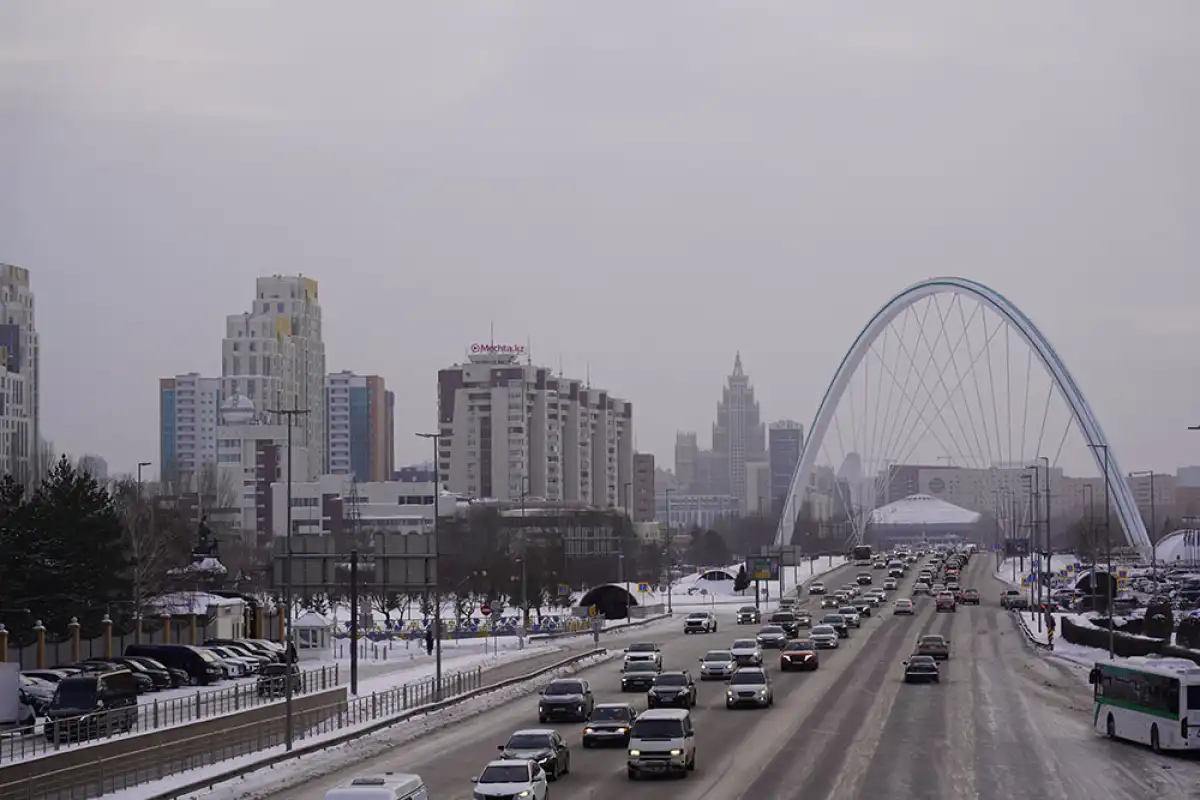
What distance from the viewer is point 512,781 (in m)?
29.1

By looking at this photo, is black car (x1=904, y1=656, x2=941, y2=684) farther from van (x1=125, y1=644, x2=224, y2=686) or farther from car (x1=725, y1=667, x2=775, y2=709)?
van (x1=125, y1=644, x2=224, y2=686)

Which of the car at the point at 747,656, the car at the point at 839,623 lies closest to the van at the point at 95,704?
the car at the point at 747,656

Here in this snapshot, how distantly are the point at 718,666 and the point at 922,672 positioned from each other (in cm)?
768

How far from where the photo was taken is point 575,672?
67.6m

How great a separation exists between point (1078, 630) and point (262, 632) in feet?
140

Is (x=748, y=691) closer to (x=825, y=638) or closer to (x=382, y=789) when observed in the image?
(x=382, y=789)

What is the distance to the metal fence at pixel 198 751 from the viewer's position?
3093 cm

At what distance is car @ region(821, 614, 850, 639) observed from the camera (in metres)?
87.2

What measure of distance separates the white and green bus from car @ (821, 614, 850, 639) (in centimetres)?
4289

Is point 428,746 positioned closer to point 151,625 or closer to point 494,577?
point 151,625

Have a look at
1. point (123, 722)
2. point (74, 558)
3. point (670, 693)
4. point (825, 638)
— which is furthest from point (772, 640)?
point (123, 722)

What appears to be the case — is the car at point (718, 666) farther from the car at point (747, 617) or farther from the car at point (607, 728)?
the car at point (747, 617)

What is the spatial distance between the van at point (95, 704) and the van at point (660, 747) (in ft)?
39.3

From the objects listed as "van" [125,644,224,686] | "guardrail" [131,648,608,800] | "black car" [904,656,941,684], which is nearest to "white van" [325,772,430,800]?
"guardrail" [131,648,608,800]
